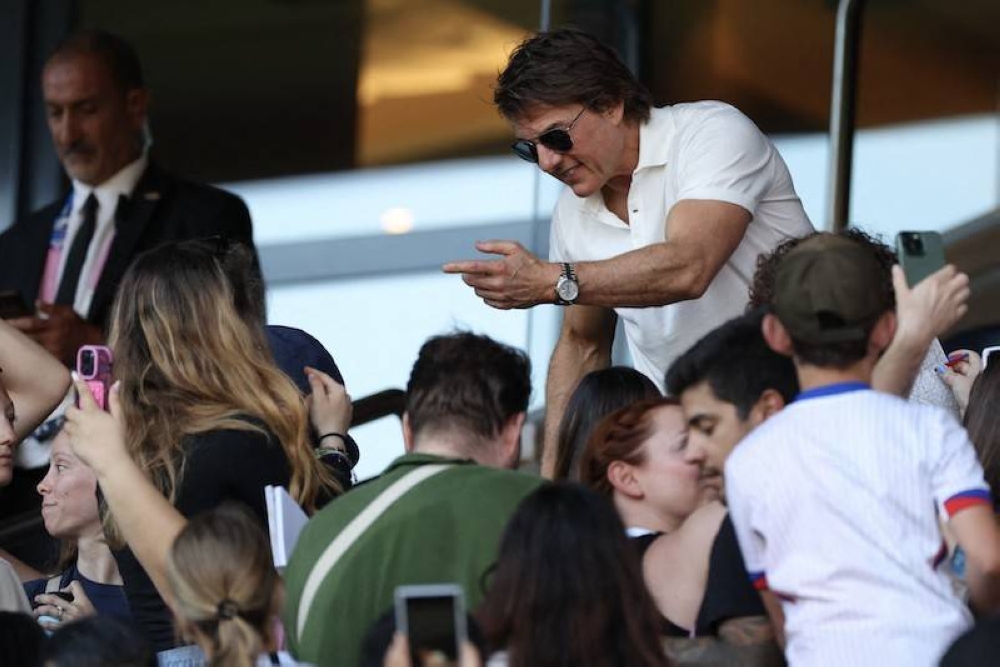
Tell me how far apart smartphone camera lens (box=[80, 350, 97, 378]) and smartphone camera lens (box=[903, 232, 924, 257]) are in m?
1.74

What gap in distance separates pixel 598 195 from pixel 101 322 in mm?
2181

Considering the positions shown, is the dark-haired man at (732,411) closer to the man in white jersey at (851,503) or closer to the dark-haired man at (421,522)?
the man in white jersey at (851,503)

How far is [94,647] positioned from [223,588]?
0.31 metres

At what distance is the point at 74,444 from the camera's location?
4316mm

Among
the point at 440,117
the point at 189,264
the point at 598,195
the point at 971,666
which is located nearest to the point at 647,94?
the point at 598,195

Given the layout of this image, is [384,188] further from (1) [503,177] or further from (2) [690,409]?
(2) [690,409]

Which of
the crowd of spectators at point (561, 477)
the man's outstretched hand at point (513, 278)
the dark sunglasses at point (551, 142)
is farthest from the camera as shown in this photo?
the dark sunglasses at point (551, 142)

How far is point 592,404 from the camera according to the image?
16.5 ft

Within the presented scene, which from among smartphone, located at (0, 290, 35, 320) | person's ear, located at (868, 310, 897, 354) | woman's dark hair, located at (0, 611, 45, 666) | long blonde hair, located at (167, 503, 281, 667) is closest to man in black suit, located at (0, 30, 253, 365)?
smartphone, located at (0, 290, 35, 320)

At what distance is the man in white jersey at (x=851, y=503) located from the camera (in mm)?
3611

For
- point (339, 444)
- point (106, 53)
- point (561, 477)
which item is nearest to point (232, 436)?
point (339, 444)

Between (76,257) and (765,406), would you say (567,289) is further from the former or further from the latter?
(76,257)

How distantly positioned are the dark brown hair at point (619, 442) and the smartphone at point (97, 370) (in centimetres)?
105

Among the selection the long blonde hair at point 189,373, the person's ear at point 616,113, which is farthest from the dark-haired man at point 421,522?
the person's ear at point 616,113
